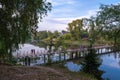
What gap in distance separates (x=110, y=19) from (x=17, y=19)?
28.0ft

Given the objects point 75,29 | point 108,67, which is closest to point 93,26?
point 108,67

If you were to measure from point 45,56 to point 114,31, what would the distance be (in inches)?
725

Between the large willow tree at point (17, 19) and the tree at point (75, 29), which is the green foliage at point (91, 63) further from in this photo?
the tree at point (75, 29)

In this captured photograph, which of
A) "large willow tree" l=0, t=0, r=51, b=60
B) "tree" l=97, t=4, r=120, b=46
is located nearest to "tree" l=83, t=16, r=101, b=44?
"tree" l=97, t=4, r=120, b=46

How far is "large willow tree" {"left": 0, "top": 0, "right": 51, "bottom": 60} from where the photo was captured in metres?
9.06

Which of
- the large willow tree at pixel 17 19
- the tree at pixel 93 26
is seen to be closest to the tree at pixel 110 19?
the tree at pixel 93 26

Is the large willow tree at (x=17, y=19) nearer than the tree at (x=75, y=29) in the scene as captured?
Yes

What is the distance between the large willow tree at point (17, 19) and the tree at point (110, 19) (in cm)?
722

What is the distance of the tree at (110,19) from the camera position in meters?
15.8

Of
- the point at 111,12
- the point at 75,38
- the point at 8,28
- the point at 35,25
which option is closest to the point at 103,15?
the point at 111,12

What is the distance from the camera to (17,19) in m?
9.21

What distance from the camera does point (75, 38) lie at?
75.2 metres

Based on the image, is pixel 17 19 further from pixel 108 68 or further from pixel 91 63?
pixel 108 68

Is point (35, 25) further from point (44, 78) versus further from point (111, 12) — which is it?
point (111, 12)
